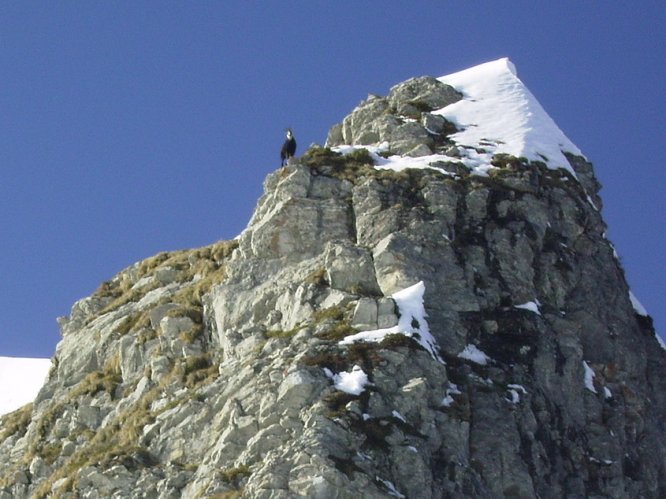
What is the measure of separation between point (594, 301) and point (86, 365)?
1741cm

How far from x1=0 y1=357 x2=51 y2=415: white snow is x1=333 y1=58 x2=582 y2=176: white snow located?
19.0 metres

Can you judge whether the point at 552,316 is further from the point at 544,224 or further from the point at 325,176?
the point at 325,176

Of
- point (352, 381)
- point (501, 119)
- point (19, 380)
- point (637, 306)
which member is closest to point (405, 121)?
point (501, 119)

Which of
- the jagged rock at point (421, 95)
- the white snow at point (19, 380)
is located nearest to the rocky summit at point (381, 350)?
the jagged rock at point (421, 95)

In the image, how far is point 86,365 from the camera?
56.1 metres

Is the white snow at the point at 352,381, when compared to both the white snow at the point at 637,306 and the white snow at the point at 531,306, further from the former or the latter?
the white snow at the point at 637,306

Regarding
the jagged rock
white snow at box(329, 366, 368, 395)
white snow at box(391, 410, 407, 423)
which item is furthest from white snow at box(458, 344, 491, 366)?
the jagged rock

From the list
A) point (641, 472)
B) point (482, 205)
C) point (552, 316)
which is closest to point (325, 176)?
point (482, 205)

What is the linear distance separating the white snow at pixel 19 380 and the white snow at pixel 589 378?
24175 millimetres

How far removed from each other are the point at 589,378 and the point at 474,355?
453cm

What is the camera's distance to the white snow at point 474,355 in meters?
46.9

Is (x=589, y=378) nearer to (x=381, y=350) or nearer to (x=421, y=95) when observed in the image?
(x=381, y=350)

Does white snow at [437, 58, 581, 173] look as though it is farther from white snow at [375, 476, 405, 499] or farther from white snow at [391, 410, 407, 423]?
white snow at [375, 476, 405, 499]

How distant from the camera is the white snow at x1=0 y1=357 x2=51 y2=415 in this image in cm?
6762
